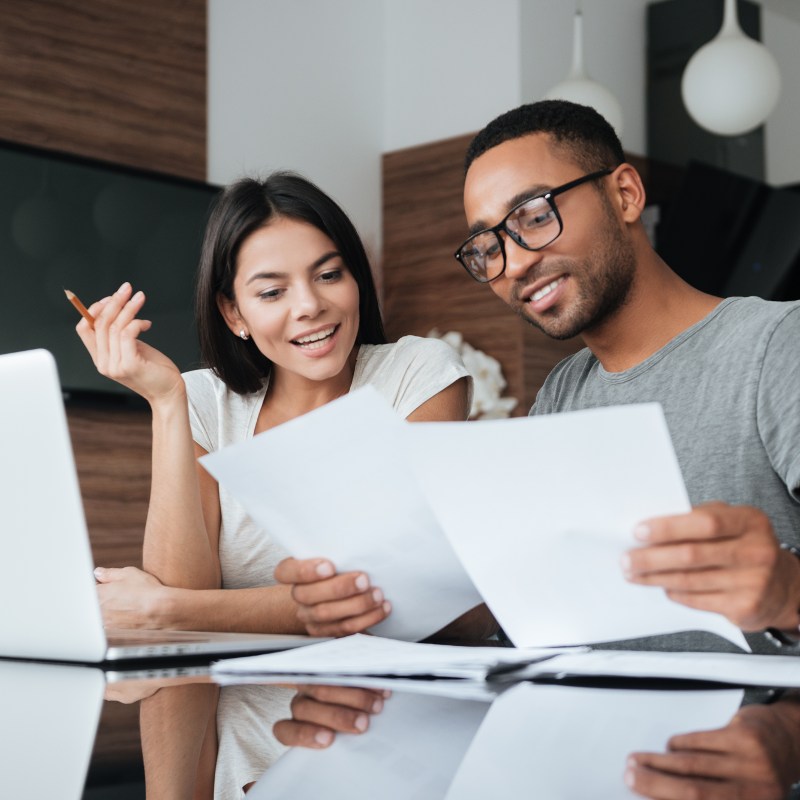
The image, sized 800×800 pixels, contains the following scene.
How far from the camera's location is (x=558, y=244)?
127 cm

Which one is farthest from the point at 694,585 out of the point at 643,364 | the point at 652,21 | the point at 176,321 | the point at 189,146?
the point at 652,21

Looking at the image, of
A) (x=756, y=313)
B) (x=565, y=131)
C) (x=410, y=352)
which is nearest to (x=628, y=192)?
(x=565, y=131)

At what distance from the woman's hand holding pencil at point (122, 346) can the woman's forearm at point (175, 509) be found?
0.04 m

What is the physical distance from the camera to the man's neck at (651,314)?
131 centimetres

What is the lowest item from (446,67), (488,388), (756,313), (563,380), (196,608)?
(488,388)

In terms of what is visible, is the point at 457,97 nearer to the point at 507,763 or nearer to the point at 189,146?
the point at 189,146

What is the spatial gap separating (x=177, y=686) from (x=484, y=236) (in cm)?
65

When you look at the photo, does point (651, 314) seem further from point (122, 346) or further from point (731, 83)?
point (731, 83)

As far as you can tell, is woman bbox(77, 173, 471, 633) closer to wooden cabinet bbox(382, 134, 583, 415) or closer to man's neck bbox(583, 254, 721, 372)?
man's neck bbox(583, 254, 721, 372)

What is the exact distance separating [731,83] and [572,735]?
2.68 metres

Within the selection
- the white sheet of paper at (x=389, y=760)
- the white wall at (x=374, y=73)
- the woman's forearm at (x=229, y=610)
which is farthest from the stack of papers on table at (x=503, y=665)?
the white wall at (x=374, y=73)

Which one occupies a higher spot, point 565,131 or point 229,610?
point 565,131

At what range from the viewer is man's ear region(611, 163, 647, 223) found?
4.34 feet

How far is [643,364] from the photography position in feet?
4.24
